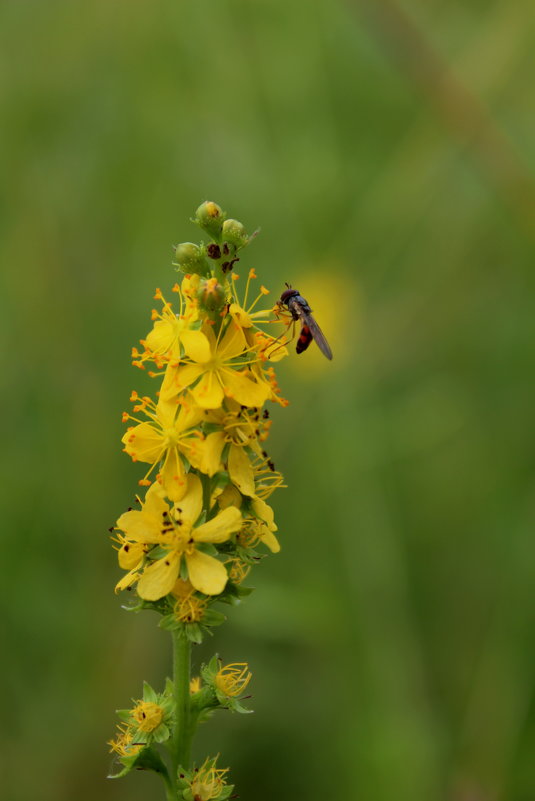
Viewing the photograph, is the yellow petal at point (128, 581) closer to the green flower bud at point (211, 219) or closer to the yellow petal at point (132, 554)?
the yellow petal at point (132, 554)

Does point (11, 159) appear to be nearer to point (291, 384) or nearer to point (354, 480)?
point (291, 384)

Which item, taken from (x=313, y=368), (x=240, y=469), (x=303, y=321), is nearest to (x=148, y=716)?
(x=240, y=469)

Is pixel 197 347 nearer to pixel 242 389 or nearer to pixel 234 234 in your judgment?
pixel 242 389

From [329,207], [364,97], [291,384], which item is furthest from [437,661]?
[364,97]

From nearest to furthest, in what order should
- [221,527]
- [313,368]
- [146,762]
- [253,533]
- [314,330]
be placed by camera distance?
[221,527], [146,762], [253,533], [314,330], [313,368]

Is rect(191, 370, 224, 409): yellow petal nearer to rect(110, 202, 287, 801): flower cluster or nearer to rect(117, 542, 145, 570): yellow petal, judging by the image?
rect(110, 202, 287, 801): flower cluster

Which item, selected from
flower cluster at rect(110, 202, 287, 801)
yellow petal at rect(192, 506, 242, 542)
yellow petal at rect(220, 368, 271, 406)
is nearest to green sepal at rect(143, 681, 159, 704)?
flower cluster at rect(110, 202, 287, 801)
